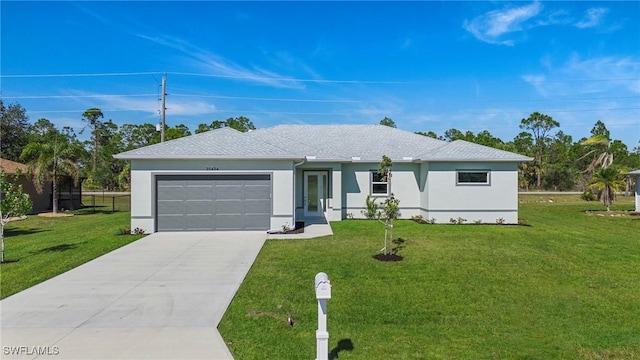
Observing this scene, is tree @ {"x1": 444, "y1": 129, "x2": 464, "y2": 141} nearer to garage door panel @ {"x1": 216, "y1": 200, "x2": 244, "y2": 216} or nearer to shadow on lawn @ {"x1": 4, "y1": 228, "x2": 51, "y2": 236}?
garage door panel @ {"x1": 216, "y1": 200, "x2": 244, "y2": 216}

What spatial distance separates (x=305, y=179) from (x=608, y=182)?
721 inches

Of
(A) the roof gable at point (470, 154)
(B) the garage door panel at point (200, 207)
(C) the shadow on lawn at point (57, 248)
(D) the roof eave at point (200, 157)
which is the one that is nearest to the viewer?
(C) the shadow on lawn at point (57, 248)

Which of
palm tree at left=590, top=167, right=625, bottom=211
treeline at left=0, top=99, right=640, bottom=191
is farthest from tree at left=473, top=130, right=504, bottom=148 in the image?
palm tree at left=590, top=167, right=625, bottom=211

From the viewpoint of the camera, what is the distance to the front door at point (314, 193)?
1809 cm

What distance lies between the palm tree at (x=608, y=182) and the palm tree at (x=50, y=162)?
103ft

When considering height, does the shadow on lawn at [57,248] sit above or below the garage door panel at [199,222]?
below

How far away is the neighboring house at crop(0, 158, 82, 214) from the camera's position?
2116cm

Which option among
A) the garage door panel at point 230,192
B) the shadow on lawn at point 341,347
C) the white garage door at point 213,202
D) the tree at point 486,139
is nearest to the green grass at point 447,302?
the shadow on lawn at point 341,347

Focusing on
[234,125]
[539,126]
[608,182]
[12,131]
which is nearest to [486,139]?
[539,126]

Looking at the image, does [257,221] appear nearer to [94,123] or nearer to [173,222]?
[173,222]

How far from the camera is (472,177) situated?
16.8 m

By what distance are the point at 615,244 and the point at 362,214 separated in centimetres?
996

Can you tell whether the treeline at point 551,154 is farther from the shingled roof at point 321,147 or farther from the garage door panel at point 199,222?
the garage door panel at point 199,222

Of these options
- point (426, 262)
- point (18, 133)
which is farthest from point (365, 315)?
point (18, 133)
